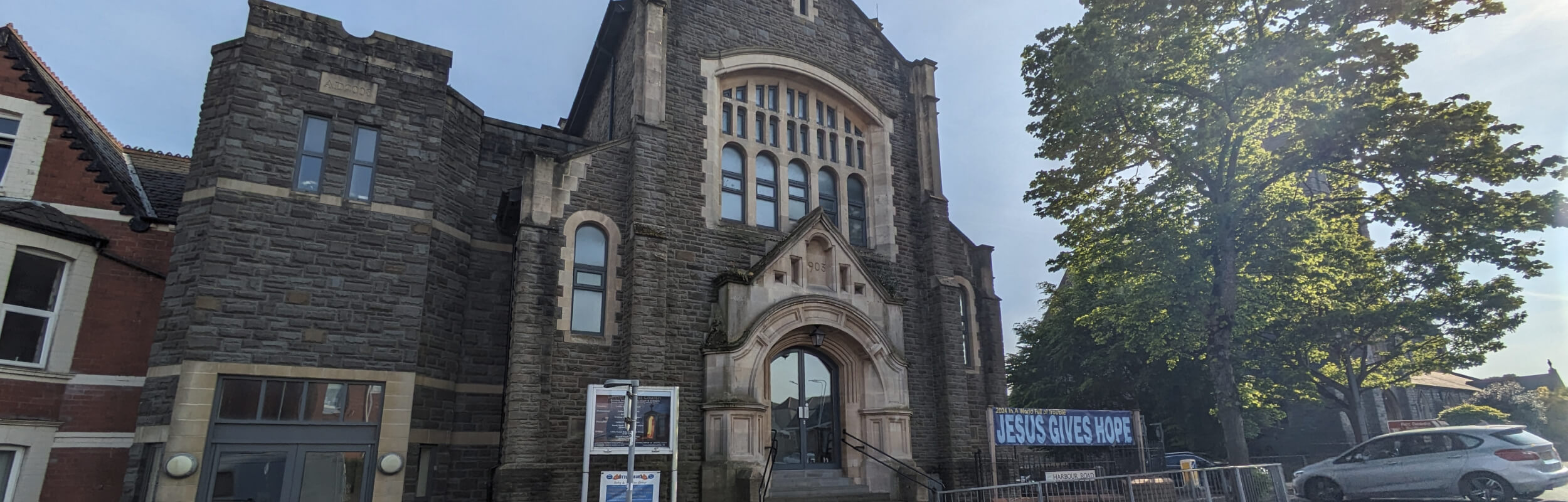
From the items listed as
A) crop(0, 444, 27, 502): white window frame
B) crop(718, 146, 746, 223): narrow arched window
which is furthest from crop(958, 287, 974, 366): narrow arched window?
crop(0, 444, 27, 502): white window frame

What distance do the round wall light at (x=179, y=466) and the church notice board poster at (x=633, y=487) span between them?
4.92 meters

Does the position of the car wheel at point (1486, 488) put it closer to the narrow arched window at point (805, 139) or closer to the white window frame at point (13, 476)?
the narrow arched window at point (805, 139)

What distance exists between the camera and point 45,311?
10.9 m

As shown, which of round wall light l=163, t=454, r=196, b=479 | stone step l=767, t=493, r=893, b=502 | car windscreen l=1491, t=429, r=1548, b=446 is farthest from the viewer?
stone step l=767, t=493, r=893, b=502

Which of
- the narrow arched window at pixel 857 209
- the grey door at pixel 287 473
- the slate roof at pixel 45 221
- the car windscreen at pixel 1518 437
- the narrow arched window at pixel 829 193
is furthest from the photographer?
the narrow arched window at pixel 857 209

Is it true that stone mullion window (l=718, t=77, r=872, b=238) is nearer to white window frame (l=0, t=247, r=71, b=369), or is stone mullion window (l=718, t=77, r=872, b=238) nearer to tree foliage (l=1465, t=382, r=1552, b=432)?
white window frame (l=0, t=247, r=71, b=369)

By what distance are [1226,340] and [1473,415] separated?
3168 cm

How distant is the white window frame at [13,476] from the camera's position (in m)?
10.2

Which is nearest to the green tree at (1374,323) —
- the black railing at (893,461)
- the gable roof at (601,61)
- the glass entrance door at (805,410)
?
the black railing at (893,461)

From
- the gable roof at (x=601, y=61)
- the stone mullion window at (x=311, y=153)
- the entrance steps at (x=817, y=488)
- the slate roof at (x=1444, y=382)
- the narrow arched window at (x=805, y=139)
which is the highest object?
the gable roof at (x=601, y=61)

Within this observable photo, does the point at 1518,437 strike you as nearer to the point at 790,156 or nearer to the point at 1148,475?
the point at 1148,475

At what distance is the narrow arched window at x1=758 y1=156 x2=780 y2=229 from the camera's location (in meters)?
15.4

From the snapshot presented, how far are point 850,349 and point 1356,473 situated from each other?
343 inches

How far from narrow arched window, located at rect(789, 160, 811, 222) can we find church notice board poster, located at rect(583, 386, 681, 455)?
209 inches
